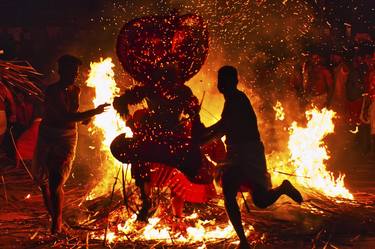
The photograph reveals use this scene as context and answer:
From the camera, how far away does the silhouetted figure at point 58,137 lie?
6.56 metres

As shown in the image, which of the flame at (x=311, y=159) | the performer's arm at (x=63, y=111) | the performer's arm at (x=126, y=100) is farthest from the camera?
the flame at (x=311, y=159)

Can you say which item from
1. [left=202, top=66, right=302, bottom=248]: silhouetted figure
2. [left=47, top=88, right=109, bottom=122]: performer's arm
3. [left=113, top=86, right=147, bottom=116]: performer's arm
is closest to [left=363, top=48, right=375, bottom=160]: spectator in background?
[left=202, top=66, right=302, bottom=248]: silhouetted figure

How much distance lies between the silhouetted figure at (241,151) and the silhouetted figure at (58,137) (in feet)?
5.15

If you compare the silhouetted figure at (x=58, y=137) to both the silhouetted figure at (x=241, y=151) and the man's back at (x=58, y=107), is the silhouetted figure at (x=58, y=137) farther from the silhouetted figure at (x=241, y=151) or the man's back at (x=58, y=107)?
the silhouetted figure at (x=241, y=151)

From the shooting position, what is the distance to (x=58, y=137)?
6.59 m

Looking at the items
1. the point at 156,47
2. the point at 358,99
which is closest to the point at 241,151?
the point at 156,47

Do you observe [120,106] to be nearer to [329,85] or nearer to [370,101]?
[370,101]

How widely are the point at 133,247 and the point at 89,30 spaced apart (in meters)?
11.0

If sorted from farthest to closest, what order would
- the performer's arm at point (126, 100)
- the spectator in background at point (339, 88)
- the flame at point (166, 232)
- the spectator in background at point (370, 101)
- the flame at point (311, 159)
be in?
the spectator in background at point (339, 88)
the spectator in background at point (370, 101)
the flame at point (311, 159)
the performer's arm at point (126, 100)
the flame at point (166, 232)

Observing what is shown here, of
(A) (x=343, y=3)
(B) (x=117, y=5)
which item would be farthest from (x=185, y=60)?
(A) (x=343, y=3)

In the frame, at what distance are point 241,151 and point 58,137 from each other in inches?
90.3

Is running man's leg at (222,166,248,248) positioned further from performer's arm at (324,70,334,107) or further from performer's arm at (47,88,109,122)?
performer's arm at (324,70,334,107)

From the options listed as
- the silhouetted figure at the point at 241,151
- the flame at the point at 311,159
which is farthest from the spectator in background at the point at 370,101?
the silhouetted figure at the point at 241,151

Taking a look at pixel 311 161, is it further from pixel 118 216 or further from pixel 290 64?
pixel 290 64
